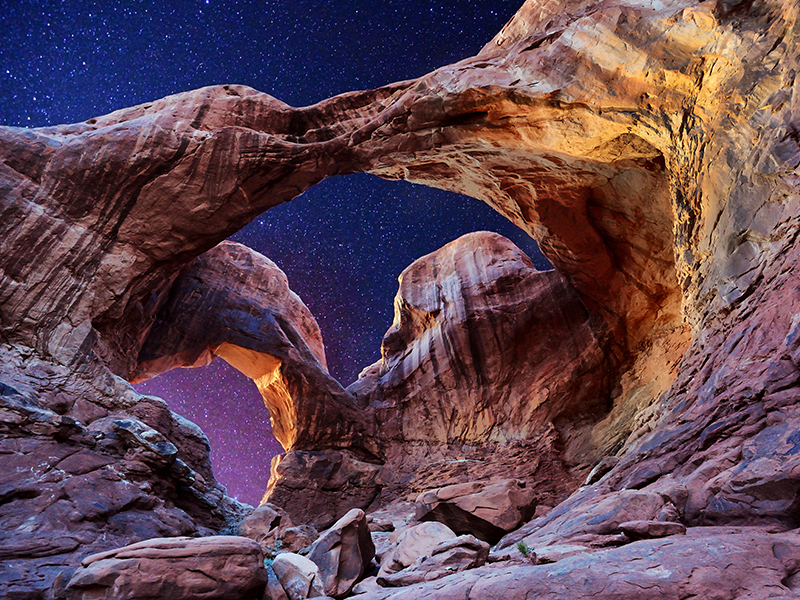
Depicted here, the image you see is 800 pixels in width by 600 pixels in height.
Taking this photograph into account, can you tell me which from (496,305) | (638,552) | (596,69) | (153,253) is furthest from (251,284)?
(638,552)

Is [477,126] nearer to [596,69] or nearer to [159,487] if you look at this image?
[596,69]

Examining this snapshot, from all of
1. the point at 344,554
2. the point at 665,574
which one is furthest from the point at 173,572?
the point at 665,574

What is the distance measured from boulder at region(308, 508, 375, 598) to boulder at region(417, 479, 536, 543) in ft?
5.30

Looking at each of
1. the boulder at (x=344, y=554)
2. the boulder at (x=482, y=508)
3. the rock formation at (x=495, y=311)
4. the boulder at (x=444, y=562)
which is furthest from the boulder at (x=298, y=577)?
the boulder at (x=482, y=508)

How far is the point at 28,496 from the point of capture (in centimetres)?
825

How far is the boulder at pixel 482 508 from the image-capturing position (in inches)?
309

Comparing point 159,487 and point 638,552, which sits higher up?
point 159,487

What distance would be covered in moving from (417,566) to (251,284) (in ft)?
50.3

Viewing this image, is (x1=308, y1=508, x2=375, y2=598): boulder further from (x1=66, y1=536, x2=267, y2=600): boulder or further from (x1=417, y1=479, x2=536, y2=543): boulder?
(x1=417, y1=479, x2=536, y2=543): boulder

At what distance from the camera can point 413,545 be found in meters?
6.60

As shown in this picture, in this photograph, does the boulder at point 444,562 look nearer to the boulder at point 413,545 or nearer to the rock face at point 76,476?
the boulder at point 413,545

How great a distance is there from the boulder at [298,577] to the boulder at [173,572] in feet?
1.37

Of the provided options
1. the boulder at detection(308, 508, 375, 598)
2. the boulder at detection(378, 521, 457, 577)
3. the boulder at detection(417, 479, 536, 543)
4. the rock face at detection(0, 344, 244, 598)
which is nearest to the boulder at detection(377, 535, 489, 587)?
the boulder at detection(378, 521, 457, 577)

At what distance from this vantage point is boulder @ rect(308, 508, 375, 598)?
616cm
